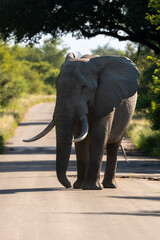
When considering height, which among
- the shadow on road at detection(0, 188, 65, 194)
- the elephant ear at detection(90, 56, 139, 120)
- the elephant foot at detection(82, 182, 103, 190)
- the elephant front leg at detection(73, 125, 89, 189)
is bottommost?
the shadow on road at detection(0, 188, 65, 194)

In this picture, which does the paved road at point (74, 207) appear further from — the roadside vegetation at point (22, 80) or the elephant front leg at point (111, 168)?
the roadside vegetation at point (22, 80)

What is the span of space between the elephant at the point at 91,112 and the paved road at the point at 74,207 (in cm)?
54

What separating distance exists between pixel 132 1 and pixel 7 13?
542 cm

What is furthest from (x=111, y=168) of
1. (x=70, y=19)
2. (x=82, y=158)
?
(x=70, y=19)

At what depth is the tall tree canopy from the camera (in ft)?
103

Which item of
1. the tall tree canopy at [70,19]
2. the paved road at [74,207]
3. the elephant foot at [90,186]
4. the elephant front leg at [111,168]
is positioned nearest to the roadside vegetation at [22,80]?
the tall tree canopy at [70,19]

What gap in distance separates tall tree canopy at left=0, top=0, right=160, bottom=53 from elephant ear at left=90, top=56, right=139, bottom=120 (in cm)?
1498

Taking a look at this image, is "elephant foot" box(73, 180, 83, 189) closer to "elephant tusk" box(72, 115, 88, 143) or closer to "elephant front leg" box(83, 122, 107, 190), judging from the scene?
"elephant front leg" box(83, 122, 107, 190)

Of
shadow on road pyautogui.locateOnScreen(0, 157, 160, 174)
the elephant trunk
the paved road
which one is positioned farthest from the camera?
shadow on road pyautogui.locateOnScreen(0, 157, 160, 174)

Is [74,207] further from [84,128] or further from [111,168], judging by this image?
[111,168]

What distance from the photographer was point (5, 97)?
60281 mm

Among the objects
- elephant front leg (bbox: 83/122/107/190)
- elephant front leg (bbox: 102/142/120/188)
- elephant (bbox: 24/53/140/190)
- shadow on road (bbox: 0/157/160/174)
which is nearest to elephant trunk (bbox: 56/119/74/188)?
elephant (bbox: 24/53/140/190)

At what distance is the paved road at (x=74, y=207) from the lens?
9156 mm

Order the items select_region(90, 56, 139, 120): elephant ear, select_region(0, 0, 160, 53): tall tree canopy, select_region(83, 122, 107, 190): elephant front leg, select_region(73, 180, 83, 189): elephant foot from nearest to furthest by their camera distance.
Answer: select_region(83, 122, 107, 190): elephant front leg → select_region(90, 56, 139, 120): elephant ear → select_region(73, 180, 83, 189): elephant foot → select_region(0, 0, 160, 53): tall tree canopy
